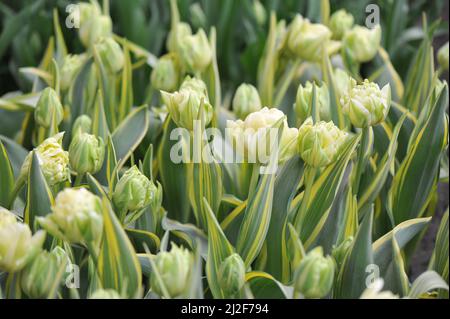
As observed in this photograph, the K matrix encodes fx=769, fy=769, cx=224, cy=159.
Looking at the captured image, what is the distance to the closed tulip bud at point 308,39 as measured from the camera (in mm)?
1212

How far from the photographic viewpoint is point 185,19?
1.59m

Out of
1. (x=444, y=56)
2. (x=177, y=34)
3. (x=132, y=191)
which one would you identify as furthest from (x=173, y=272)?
(x=444, y=56)

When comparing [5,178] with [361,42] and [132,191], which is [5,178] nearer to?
[132,191]

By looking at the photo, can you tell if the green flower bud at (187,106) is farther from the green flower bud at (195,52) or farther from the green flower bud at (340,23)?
the green flower bud at (340,23)

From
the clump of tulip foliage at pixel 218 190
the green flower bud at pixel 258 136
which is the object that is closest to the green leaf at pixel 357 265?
the clump of tulip foliage at pixel 218 190

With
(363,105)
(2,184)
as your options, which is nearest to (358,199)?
(363,105)

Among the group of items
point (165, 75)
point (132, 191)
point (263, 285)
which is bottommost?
point (263, 285)

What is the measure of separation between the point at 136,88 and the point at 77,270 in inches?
26.2

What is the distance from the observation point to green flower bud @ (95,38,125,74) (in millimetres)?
1167

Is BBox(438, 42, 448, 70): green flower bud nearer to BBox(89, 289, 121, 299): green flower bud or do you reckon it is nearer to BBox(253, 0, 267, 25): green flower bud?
BBox(253, 0, 267, 25): green flower bud

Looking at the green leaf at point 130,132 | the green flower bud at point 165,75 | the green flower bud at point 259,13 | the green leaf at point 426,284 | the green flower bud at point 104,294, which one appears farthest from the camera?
the green flower bud at point 259,13

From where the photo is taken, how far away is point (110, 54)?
1.17m

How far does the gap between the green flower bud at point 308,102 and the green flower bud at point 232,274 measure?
0.29m

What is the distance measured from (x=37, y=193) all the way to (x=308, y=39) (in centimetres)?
56
